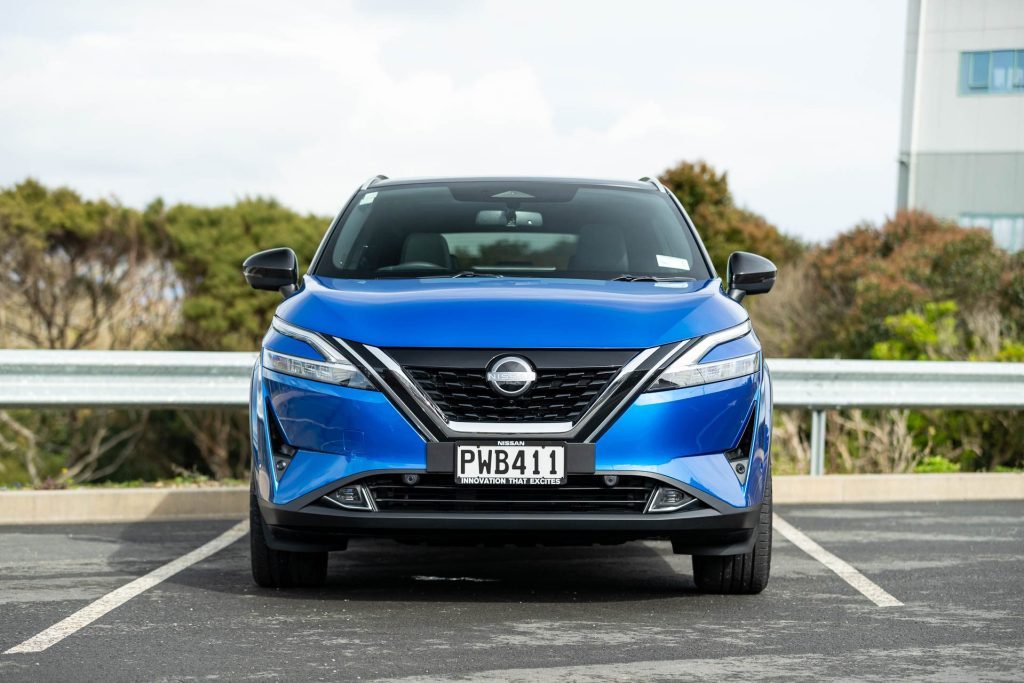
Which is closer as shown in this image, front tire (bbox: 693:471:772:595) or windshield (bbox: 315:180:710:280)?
front tire (bbox: 693:471:772:595)

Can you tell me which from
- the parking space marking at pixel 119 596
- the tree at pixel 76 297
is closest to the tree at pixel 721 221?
the tree at pixel 76 297

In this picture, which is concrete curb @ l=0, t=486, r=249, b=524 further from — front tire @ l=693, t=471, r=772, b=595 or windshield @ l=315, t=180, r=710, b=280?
front tire @ l=693, t=471, r=772, b=595

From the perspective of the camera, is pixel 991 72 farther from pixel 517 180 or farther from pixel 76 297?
pixel 517 180

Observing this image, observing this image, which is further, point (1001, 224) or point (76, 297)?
point (1001, 224)

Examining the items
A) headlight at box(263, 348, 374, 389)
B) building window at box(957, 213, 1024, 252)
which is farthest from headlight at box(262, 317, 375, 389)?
building window at box(957, 213, 1024, 252)

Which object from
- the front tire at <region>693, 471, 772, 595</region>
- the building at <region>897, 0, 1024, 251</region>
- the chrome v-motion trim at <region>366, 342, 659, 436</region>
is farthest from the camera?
the building at <region>897, 0, 1024, 251</region>

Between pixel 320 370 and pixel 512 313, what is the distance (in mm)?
760

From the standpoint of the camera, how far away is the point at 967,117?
118ft

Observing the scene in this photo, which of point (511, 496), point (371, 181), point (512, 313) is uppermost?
point (371, 181)

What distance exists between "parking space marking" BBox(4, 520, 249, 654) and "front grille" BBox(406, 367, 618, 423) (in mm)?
1584

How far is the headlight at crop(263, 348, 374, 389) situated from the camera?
5711mm

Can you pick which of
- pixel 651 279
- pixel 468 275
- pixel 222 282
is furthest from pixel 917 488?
pixel 222 282

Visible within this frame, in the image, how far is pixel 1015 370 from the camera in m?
10.9

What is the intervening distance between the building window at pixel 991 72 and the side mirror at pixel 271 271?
31920mm
